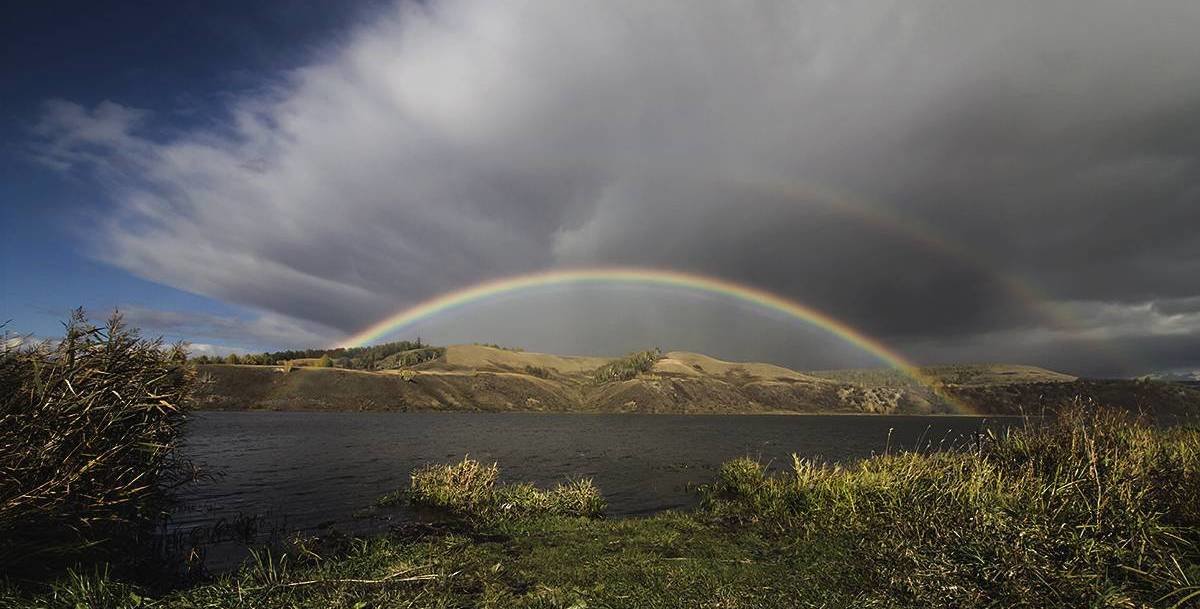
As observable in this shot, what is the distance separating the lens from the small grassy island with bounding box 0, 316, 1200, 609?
8398 mm

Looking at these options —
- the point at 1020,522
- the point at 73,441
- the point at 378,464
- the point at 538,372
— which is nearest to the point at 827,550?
the point at 1020,522

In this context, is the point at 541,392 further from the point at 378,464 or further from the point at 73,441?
the point at 73,441

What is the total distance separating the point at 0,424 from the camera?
9414 millimetres

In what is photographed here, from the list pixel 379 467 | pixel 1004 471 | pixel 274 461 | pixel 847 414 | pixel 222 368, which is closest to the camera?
pixel 1004 471

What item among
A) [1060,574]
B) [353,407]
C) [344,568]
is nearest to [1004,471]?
[1060,574]

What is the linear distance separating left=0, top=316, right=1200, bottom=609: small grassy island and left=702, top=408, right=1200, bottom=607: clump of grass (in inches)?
1.9

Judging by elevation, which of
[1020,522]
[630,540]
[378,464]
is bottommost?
[378,464]

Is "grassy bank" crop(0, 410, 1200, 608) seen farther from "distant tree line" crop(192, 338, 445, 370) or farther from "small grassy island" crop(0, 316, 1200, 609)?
"distant tree line" crop(192, 338, 445, 370)

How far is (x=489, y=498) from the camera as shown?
19688 millimetres

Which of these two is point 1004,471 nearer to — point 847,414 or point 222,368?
point 222,368

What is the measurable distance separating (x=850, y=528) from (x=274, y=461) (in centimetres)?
3739

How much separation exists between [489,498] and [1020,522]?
15.6m

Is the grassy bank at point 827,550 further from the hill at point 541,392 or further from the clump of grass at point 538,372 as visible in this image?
the clump of grass at point 538,372

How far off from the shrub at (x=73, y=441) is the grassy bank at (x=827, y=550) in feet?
5.10
